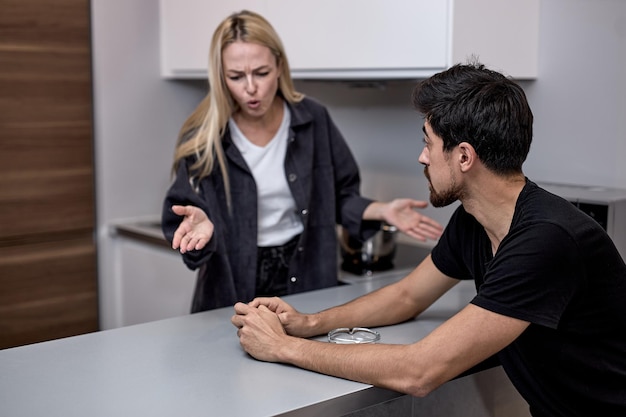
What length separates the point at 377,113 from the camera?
2906mm

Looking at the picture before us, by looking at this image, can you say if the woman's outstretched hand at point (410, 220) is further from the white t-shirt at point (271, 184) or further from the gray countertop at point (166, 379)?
the gray countertop at point (166, 379)

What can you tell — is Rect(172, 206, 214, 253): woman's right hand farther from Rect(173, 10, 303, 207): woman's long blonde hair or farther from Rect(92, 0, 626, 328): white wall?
Rect(92, 0, 626, 328): white wall

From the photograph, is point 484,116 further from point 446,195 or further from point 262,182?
point 262,182

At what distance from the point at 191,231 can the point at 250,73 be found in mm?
465

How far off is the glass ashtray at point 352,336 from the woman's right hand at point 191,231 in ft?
1.27

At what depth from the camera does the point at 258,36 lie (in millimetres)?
2131

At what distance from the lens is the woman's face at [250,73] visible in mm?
2115

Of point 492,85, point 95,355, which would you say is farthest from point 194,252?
point 492,85

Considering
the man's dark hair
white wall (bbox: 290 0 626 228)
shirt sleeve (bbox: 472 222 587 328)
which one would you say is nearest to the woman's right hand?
the man's dark hair

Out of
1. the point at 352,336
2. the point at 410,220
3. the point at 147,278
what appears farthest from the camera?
the point at 147,278

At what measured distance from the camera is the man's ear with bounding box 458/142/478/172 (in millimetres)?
1485

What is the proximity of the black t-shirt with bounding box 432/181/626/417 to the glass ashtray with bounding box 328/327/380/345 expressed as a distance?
270 mm

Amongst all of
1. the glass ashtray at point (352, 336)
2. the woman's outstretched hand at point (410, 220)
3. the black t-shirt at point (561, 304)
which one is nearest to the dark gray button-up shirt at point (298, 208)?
the woman's outstretched hand at point (410, 220)

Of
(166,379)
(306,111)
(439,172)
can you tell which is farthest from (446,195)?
(306,111)
